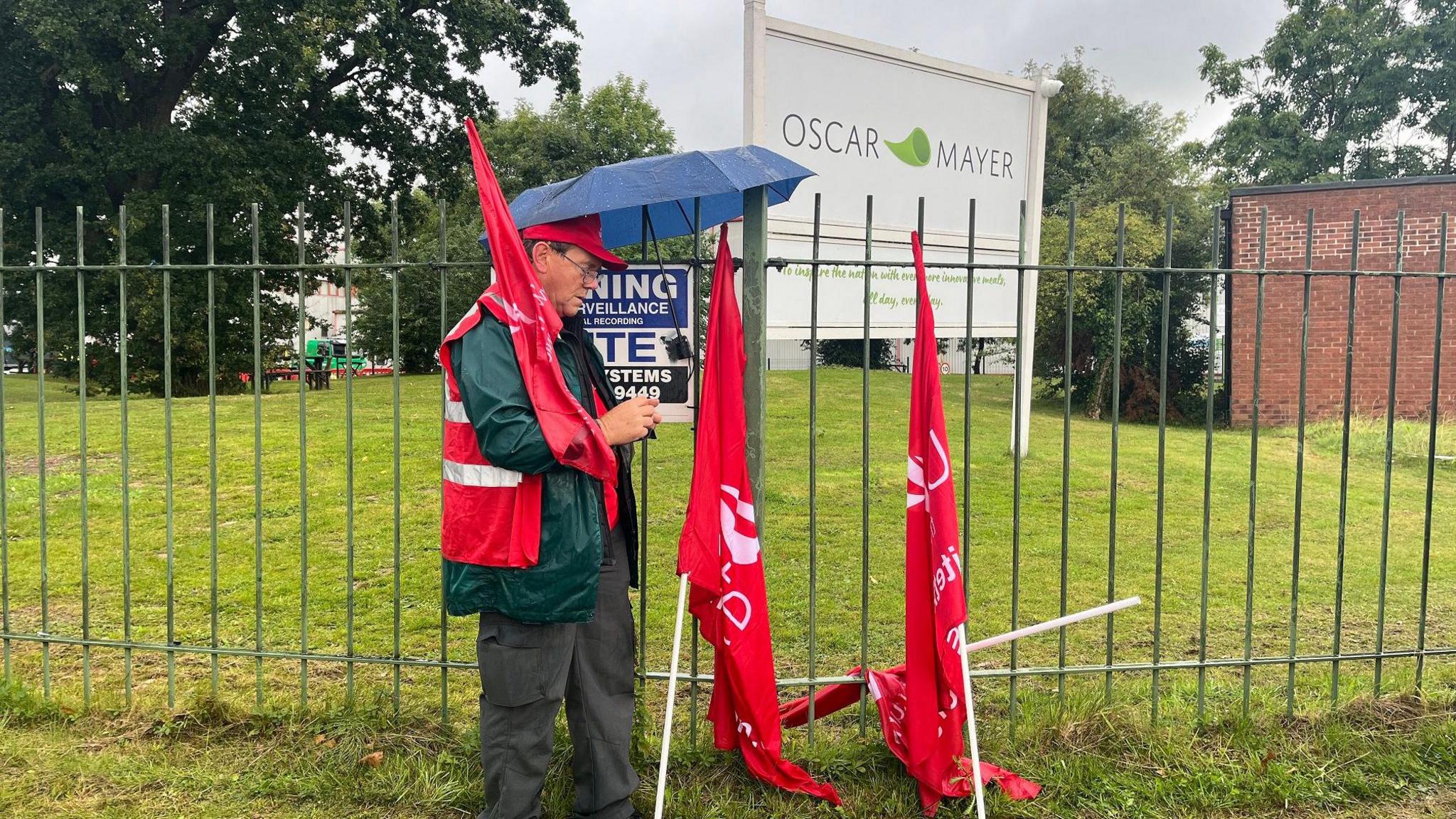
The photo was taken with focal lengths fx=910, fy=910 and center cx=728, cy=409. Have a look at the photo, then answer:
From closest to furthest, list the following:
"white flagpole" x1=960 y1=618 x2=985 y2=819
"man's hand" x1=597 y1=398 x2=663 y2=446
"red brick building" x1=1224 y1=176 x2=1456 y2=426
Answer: "man's hand" x1=597 y1=398 x2=663 y2=446 → "white flagpole" x1=960 y1=618 x2=985 y2=819 → "red brick building" x1=1224 y1=176 x2=1456 y2=426

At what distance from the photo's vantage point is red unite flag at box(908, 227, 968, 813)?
304cm

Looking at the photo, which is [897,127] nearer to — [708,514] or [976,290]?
[976,290]

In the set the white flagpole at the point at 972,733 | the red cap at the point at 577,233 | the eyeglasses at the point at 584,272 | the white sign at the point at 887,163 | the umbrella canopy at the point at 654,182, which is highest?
the white sign at the point at 887,163

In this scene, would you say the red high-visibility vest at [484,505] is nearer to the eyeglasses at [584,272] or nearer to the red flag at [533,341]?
the red flag at [533,341]

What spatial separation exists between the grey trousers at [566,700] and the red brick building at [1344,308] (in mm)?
14342

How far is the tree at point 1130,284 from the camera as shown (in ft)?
57.8

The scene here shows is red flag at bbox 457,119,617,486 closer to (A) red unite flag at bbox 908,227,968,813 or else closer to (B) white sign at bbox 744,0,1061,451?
(A) red unite flag at bbox 908,227,968,813

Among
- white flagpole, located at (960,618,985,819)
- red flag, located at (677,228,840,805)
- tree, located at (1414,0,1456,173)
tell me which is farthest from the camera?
tree, located at (1414,0,1456,173)

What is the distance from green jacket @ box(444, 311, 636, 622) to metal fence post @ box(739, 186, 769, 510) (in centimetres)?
80

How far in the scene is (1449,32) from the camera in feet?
88.3

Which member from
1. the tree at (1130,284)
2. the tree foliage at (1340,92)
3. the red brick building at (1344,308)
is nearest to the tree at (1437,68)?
the tree foliage at (1340,92)

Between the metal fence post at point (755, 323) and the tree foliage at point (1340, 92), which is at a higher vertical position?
the tree foliage at point (1340, 92)

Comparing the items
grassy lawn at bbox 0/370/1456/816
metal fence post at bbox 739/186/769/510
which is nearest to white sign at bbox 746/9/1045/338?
grassy lawn at bbox 0/370/1456/816

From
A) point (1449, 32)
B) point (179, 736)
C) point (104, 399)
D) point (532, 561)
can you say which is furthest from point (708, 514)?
point (1449, 32)
